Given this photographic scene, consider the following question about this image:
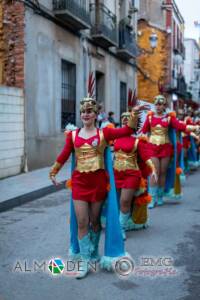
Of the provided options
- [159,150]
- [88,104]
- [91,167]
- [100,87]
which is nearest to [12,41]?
[159,150]

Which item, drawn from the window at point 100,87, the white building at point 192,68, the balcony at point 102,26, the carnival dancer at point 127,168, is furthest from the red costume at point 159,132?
the white building at point 192,68

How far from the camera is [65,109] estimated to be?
15.5 meters

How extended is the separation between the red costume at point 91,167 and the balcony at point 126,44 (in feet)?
52.7

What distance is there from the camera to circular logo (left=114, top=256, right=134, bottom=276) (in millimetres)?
4844

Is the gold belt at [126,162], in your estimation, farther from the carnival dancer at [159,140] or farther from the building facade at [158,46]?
the building facade at [158,46]

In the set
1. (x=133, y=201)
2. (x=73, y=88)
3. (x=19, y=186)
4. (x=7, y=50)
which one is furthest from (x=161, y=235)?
(x=73, y=88)

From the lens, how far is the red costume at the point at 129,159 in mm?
6430

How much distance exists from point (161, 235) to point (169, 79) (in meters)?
28.4

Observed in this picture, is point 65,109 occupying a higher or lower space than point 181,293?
higher

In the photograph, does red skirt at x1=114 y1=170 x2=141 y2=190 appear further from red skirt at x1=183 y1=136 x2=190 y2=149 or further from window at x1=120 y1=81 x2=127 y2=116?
window at x1=120 y1=81 x2=127 y2=116

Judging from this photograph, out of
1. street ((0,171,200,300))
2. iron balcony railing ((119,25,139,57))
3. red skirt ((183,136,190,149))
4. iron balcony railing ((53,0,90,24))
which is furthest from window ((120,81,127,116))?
street ((0,171,200,300))

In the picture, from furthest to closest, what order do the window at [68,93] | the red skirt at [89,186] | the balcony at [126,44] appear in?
1. the balcony at [126,44]
2. the window at [68,93]
3. the red skirt at [89,186]

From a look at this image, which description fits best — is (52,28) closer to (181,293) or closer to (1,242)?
(1,242)

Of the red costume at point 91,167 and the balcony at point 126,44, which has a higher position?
the balcony at point 126,44
